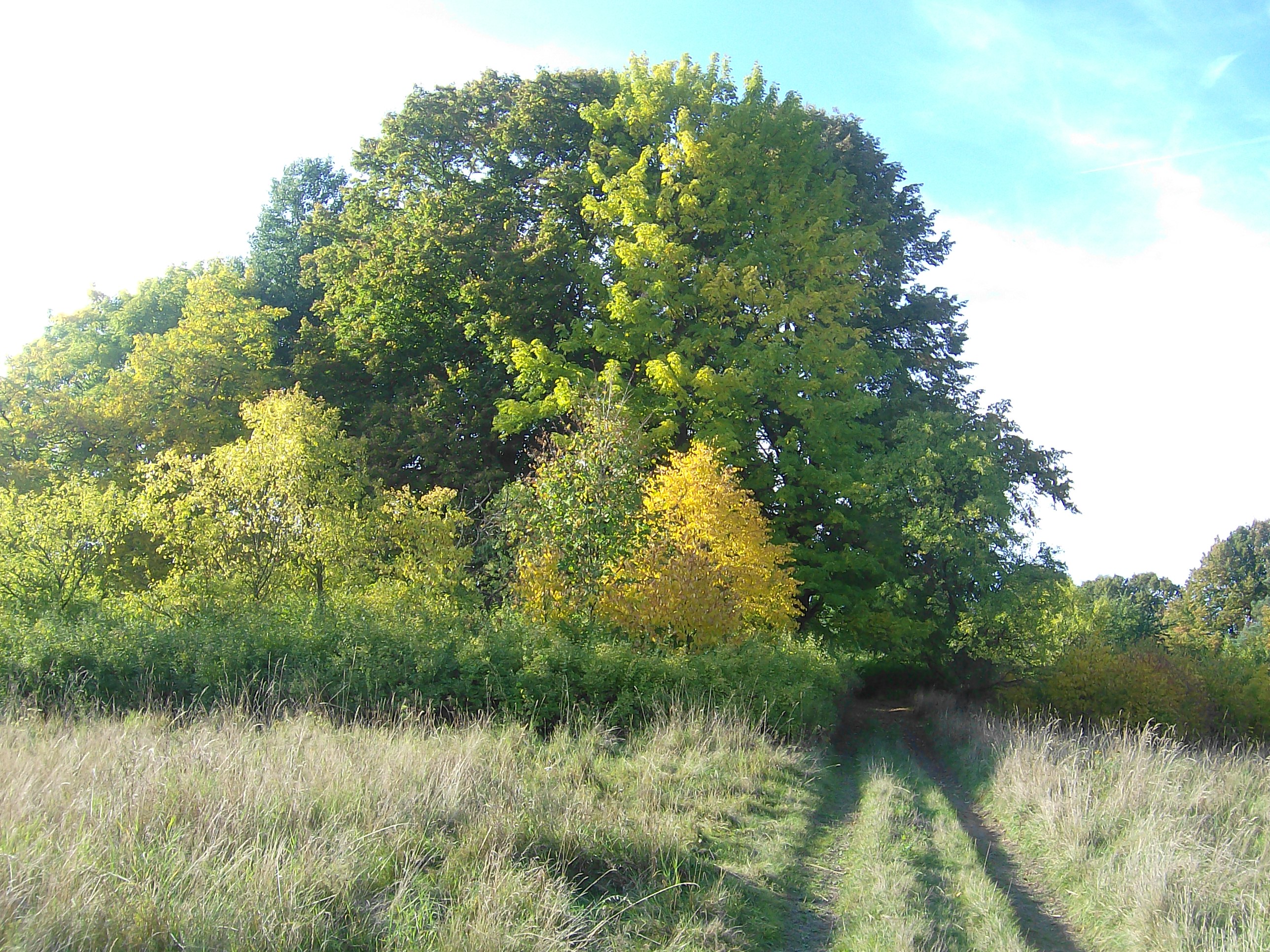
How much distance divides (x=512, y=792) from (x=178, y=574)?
501 inches

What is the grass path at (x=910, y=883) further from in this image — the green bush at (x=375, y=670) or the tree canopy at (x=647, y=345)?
the tree canopy at (x=647, y=345)

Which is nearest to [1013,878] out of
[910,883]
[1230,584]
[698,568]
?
[910,883]

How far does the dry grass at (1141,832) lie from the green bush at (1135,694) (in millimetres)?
10598

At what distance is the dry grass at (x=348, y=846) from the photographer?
4.26 m

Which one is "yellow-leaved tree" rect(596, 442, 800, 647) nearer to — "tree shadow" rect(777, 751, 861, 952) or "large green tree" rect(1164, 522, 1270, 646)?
"tree shadow" rect(777, 751, 861, 952)

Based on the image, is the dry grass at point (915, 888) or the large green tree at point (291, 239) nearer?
the dry grass at point (915, 888)

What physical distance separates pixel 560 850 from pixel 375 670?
6.96 meters

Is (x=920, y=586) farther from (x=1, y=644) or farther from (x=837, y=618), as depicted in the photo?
(x=1, y=644)

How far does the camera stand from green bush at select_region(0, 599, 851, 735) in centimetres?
1200

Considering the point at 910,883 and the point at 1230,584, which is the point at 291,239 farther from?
the point at 1230,584

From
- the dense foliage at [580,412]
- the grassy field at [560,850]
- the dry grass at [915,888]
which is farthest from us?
the dense foliage at [580,412]

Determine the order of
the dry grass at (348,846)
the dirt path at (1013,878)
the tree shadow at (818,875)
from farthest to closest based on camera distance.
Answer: the dirt path at (1013,878), the tree shadow at (818,875), the dry grass at (348,846)

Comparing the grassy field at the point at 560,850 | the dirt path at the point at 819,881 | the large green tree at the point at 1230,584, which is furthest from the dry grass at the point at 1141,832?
the large green tree at the point at 1230,584

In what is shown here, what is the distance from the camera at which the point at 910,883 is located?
22.2ft
